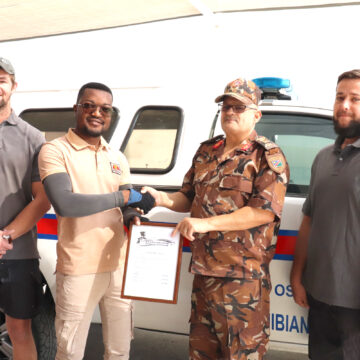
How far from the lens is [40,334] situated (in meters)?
2.60

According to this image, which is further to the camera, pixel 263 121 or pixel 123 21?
pixel 123 21

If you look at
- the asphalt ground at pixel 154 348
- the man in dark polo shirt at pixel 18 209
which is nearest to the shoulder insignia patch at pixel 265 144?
the man in dark polo shirt at pixel 18 209

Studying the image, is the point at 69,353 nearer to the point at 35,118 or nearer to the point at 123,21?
the point at 35,118

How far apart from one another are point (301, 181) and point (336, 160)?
557mm

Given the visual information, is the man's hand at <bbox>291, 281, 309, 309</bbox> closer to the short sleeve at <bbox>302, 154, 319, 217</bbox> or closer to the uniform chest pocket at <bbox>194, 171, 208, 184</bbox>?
the short sleeve at <bbox>302, 154, 319, 217</bbox>

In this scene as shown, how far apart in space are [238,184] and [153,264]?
59cm

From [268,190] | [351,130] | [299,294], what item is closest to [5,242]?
[268,190]

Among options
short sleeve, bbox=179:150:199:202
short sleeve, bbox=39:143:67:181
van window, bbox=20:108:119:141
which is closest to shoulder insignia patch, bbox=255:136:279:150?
short sleeve, bbox=179:150:199:202

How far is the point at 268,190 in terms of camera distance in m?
1.97

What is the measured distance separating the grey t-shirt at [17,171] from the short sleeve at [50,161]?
22cm

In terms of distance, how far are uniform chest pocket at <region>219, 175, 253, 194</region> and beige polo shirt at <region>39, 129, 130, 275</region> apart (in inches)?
23.0

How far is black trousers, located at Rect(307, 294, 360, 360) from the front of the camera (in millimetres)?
1861

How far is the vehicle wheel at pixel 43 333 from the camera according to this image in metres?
2.60

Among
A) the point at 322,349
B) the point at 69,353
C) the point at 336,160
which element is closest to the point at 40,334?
the point at 69,353
